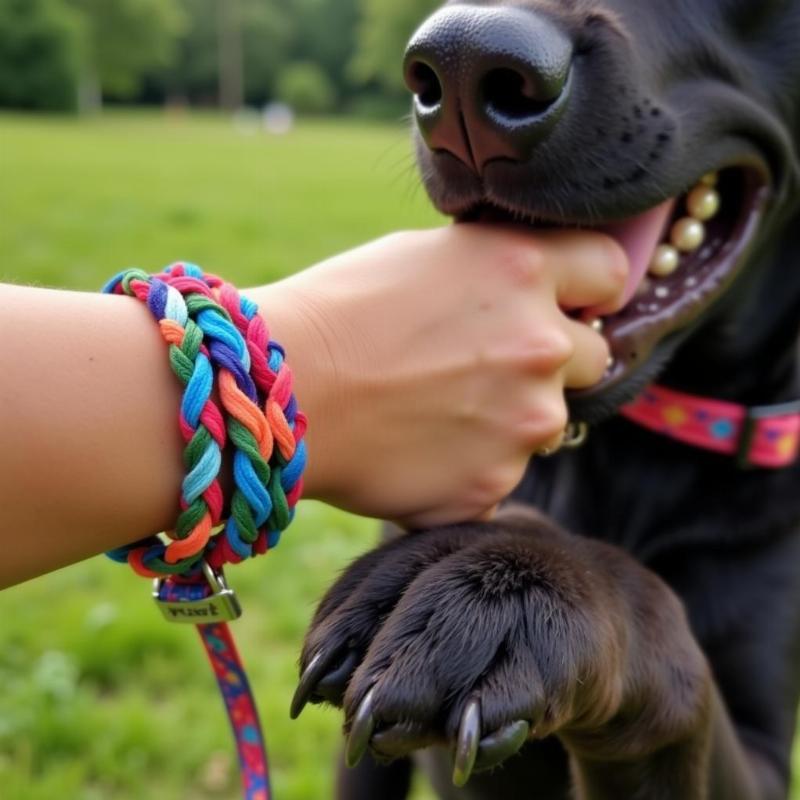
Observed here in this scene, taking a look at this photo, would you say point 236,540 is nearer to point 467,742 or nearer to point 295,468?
point 295,468

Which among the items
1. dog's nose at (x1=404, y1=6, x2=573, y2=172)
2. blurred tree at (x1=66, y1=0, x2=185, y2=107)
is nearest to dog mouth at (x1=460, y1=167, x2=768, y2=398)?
dog's nose at (x1=404, y1=6, x2=573, y2=172)

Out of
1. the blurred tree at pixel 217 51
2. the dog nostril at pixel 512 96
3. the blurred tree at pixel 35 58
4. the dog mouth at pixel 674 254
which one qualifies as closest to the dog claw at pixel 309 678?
the dog mouth at pixel 674 254

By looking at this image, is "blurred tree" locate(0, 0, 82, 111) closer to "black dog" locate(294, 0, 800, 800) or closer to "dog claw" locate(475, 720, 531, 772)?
"black dog" locate(294, 0, 800, 800)

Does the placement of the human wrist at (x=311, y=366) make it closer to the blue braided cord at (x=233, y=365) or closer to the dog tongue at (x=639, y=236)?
the blue braided cord at (x=233, y=365)

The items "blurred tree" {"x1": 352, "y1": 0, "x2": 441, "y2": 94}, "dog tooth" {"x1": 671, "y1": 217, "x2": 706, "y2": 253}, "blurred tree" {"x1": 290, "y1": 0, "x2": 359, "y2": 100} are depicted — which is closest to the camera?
"dog tooth" {"x1": 671, "y1": 217, "x2": 706, "y2": 253}

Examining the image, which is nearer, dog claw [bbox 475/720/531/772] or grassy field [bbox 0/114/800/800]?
dog claw [bbox 475/720/531/772]

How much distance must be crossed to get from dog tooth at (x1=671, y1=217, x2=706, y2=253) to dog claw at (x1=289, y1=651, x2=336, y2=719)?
2.89ft

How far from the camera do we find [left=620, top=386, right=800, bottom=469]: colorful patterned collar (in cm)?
173

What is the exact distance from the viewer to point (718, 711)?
1.43 meters

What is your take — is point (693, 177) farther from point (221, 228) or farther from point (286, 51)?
point (286, 51)

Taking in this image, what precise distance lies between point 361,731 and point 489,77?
0.73 meters

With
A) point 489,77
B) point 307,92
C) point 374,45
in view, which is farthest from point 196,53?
point 489,77

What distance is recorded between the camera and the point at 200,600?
3.70ft

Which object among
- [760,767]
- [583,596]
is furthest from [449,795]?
[583,596]
